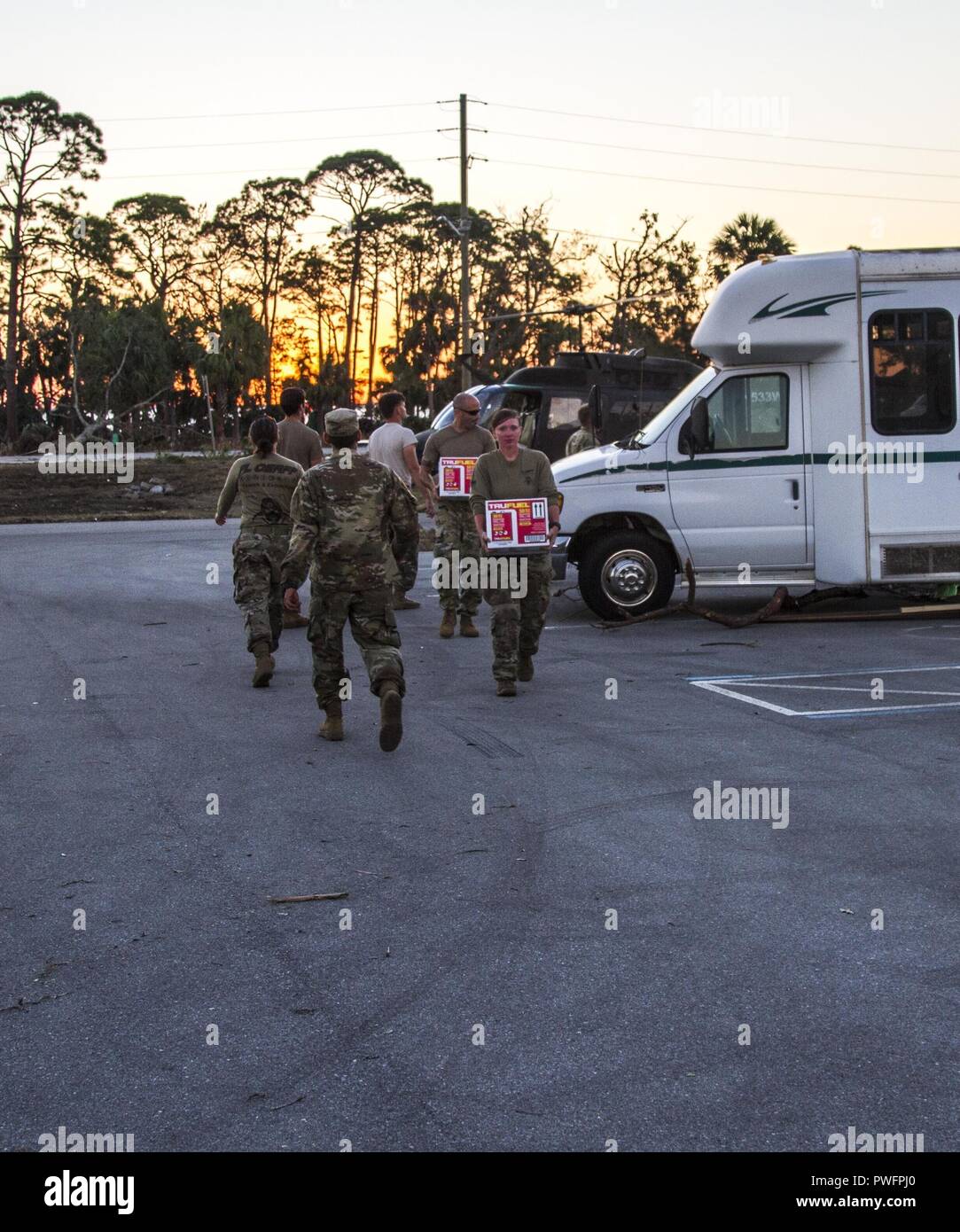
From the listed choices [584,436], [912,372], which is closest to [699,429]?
[912,372]

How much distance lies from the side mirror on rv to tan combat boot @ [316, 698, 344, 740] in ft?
19.0

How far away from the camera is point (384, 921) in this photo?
5.12m

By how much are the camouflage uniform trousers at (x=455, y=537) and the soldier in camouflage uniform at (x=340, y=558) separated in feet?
12.5

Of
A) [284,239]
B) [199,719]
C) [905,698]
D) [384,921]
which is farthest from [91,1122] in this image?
[284,239]

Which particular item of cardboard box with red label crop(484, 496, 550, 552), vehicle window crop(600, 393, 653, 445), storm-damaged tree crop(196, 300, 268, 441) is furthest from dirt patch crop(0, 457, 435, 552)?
storm-damaged tree crop(196, 300, 268, 441)

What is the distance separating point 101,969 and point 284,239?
233ft

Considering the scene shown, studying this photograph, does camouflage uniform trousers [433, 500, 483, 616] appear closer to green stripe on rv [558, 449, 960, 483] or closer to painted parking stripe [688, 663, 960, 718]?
green stripe on rv [558, 449, 960, 483]

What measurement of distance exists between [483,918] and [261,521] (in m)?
5.91

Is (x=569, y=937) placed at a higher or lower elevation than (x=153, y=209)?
lower

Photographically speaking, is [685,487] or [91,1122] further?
[685,487]

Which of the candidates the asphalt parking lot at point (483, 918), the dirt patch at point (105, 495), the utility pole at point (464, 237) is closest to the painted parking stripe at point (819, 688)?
the asphalt parking lot at point (483, 918)

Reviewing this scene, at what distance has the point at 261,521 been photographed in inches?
416
